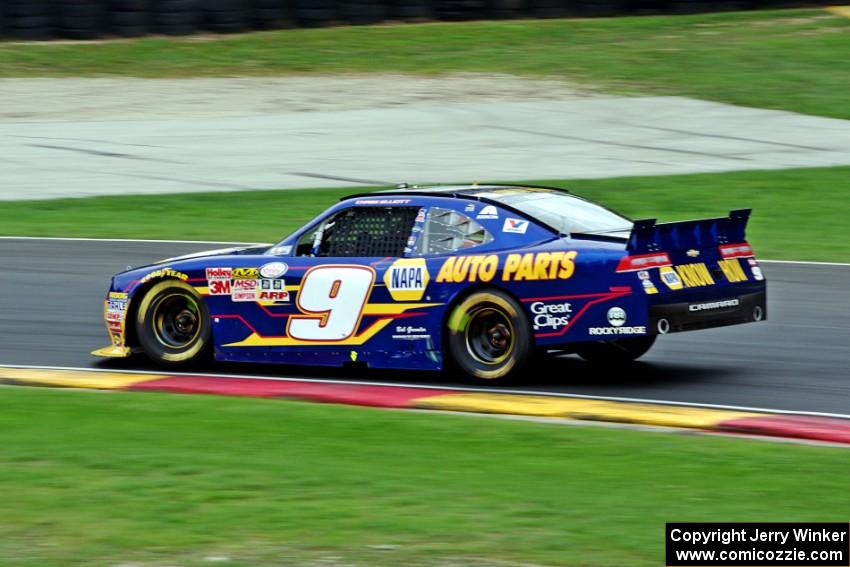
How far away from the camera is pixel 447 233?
417 inches

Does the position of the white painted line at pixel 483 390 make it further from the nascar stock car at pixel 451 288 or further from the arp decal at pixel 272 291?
the arp decal at pixel 272 291

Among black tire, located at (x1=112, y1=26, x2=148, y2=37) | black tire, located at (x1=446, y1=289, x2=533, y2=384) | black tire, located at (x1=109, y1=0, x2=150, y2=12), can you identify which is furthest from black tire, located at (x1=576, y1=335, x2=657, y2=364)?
black tire, located at (x1=112, y1=26, x2=148, y2=37)

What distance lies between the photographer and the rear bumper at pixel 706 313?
9.82 metres

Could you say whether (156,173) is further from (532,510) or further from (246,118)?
(532,510)

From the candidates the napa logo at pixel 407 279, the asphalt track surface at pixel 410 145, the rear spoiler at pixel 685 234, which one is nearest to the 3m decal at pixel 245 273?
the napa logo at pixel 407 279

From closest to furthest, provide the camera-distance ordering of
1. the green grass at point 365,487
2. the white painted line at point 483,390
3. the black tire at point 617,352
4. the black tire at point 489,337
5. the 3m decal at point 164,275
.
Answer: the green grass at point 365,487, the white painted line at point 483,390, the black tire at point 489,337, the black tire at point 617,352, the 3m decal at point 164,275

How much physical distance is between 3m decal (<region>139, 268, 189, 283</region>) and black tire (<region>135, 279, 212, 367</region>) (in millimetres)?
56

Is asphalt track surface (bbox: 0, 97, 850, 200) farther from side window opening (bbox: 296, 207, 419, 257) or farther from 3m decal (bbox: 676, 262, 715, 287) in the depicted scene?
3m decal (bbox: 676, 262, 715, 287)

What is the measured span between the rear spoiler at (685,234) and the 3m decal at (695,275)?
0.45 ft

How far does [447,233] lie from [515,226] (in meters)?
0.54

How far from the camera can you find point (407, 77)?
2909 centimetres

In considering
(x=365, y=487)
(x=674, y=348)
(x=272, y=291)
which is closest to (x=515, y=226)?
(x=272, y=291)

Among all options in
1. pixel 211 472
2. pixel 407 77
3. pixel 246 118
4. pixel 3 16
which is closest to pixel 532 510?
pixel 211 472

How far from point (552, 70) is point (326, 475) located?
22.7m
